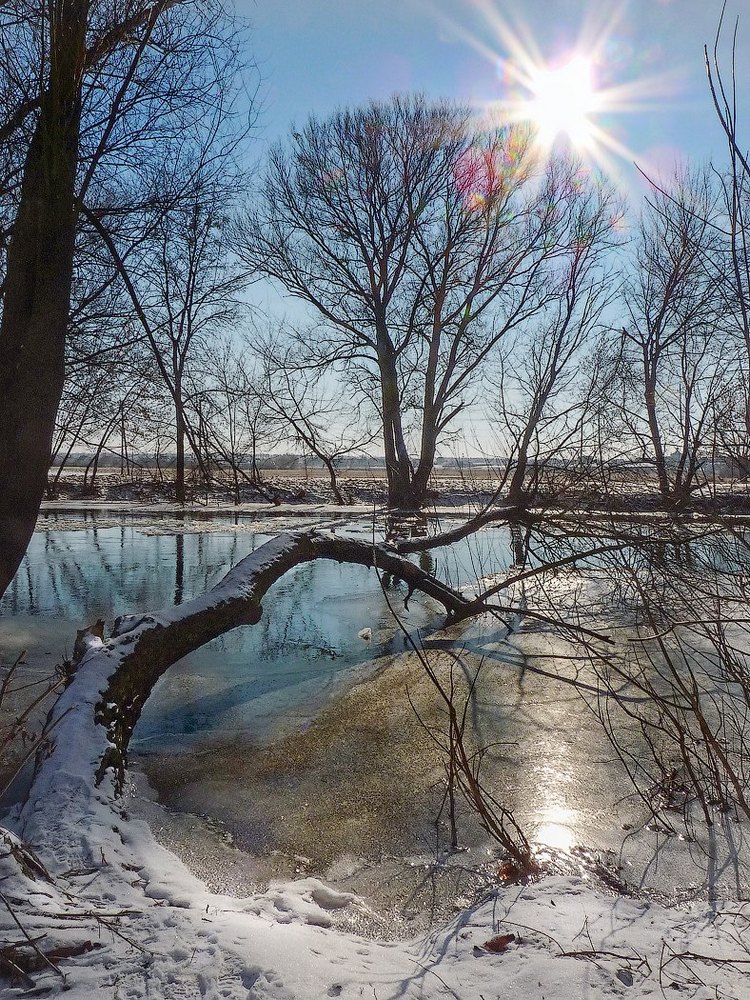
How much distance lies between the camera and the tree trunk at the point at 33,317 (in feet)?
11.6

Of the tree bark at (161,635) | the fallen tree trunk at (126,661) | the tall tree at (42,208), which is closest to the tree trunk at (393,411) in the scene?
the tree bark at (161,635)

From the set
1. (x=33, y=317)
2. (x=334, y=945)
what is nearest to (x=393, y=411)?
(x=33, y=317)

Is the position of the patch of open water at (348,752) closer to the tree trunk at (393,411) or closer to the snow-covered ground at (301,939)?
the snow-covered ground at (301,939)

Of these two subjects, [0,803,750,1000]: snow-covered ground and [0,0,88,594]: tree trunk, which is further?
[0,0,88,594]: tree trunk

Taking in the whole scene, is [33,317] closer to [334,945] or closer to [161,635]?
[161,635]

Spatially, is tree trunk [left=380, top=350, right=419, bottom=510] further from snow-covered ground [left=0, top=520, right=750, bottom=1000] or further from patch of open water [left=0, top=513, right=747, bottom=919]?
snow-covered ground [left=0, top=520, right=750, bottom=1000]

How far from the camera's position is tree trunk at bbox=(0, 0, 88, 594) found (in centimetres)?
354

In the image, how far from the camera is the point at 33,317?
3.57m

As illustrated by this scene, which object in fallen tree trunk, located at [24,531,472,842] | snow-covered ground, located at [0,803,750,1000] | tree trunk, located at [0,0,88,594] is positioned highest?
tree trunk, located at [0,0,88,594]

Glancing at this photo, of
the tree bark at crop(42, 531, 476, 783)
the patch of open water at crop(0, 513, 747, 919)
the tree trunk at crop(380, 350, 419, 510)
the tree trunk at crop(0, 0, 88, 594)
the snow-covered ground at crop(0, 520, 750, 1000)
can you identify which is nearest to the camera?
the snow-covered ground at crop(0, 520, 750, 1000)

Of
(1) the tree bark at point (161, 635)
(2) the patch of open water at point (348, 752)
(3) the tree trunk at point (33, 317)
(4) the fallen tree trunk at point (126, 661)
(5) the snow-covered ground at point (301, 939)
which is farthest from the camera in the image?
(3) the tree trunk at point (33, 317)

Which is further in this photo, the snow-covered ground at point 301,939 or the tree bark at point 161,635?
the tree bark at point 161,635

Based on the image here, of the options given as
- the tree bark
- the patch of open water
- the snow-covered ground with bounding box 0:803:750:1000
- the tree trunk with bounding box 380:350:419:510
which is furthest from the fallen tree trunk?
the tree trunk with bounding box 380:350:419:510

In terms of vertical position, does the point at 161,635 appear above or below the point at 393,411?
below
